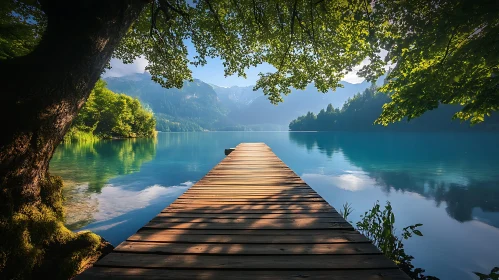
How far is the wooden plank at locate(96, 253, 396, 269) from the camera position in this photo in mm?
2492

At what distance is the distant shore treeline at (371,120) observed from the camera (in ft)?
317

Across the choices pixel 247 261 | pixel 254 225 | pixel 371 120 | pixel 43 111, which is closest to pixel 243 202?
pixel 254 225

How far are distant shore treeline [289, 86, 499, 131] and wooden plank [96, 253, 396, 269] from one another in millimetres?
95323

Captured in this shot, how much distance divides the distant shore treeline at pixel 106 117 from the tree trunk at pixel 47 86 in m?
52.6

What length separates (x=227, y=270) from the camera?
244cm

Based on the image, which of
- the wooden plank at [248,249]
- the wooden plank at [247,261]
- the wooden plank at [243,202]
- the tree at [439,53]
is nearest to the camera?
the wooden plank at [247,261]

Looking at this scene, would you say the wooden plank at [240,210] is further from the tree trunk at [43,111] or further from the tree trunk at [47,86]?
the tree trunk at [47,86]

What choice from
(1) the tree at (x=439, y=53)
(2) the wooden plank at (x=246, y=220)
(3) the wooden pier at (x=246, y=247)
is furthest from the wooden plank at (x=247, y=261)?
(1) the tree at (x=439, y=53)

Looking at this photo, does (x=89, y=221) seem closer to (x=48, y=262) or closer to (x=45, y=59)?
(x=48, y=262)

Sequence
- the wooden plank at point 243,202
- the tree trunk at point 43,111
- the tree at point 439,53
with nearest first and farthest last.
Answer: the tree trunk at point 43,111 < the wooden plank at point 243,202 < the tree at point 439,53

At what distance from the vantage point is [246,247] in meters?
2.93

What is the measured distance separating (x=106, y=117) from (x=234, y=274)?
67445 mm

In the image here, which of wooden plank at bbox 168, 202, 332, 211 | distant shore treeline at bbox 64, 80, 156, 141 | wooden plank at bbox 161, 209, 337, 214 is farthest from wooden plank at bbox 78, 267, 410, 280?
distant shore treeline at bbox 64, 80, 156, 141

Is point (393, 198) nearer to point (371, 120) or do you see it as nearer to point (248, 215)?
point (248, 215)
